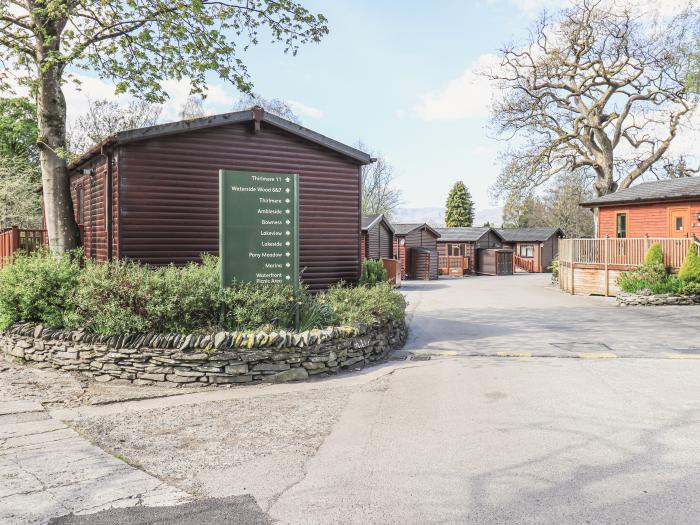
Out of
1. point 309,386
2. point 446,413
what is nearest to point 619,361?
point 446,413

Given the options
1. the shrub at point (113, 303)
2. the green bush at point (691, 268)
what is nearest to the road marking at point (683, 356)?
the shrub at point (113, 303)

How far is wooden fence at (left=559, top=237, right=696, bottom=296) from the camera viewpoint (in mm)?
20141

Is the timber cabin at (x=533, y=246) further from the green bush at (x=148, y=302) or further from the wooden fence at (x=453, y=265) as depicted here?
the green bush at (x=148, y=302)

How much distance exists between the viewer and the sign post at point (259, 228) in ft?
29.2

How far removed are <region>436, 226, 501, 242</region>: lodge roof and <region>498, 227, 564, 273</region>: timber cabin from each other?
131 inches

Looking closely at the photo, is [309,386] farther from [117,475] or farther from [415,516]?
[415,516]

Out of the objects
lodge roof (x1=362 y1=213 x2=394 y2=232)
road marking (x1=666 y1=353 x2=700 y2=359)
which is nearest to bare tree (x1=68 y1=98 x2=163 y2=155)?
lodge roof (x1=362 y1=213 x2=394 y2=232)

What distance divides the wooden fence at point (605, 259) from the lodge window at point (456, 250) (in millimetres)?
20703

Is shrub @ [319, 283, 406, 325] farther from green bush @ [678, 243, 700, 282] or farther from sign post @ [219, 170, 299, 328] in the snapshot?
green bush @ [678, 243, 700, 282]

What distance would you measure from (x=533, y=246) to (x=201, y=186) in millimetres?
42439

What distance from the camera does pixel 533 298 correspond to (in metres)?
22.3

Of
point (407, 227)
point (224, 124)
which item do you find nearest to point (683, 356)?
point (224, 124)

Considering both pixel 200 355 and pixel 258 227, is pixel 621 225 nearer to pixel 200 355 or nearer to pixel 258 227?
pixel 258 227

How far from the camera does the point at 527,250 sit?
166 ft
